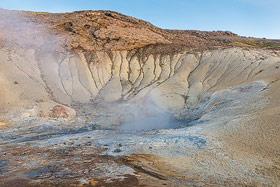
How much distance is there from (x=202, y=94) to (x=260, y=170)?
1664 cm

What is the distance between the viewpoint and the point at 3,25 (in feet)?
111

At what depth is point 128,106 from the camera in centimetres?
2559

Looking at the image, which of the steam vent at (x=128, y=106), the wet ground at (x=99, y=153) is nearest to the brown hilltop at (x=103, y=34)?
the steam vent at (x=128, y=106)

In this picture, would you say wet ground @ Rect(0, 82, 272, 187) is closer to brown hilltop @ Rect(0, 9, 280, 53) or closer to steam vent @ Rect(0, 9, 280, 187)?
steam vent @ Rect(0, 9, 280, 187)

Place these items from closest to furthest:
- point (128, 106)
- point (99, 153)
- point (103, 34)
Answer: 1. point (99, 153)
2. point (128, 106)
3. point (103, 34)

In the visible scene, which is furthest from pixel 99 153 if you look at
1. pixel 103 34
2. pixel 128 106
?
pixel 103 34

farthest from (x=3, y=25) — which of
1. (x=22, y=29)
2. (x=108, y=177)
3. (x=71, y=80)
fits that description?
(x=108, y=177)

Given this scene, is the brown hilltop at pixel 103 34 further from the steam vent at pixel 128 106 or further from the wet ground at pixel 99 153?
the wet ground at pixel 99 153

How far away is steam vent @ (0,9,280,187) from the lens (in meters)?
9.78

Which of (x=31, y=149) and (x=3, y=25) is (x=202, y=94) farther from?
(x=3, y=25)

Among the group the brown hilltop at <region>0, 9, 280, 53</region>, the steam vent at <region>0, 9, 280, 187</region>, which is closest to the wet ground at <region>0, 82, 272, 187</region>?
the steam vent at <region>0, 9, 280, 187</region>

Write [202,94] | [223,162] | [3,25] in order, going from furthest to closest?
[3,25] → [202,94] → [223,162]

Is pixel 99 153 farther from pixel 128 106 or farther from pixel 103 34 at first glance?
pixel 103 34

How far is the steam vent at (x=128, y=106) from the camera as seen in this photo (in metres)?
9.78
